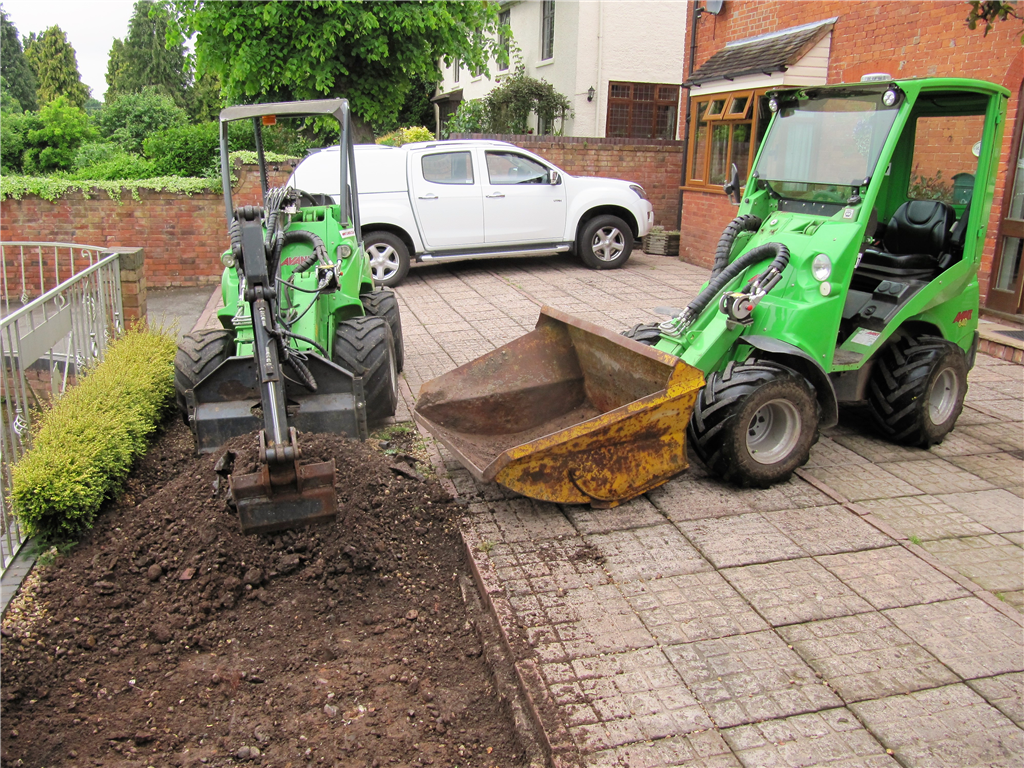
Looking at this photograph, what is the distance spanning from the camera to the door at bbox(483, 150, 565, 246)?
40.2ft

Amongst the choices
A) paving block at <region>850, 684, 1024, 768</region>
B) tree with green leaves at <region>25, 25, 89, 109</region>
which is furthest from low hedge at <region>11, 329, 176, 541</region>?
tree with green leaves at <region>25, 25, 89, 109</region>

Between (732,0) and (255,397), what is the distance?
1101cm

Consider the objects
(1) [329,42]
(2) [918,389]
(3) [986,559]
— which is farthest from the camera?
(1) [329,42]

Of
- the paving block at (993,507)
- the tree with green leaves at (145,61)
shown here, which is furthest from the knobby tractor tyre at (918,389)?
the tree with green leaves at (145,61)

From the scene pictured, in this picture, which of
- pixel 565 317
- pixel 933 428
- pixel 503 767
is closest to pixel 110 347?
pixel 565 317

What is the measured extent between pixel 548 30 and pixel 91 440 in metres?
20.4

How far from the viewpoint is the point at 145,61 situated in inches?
2092

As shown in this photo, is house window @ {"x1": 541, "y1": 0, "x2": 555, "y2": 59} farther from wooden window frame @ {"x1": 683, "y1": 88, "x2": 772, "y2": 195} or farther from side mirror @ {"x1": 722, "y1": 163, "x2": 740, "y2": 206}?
side mirror @ {"x1": 722, "y1": 163, "x2": 740, "y2": 206}

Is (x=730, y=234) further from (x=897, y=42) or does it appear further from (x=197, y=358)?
(x=897, y=42)

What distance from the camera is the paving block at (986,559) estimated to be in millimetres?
4242

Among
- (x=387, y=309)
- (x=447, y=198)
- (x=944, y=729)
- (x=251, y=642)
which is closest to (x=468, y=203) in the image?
(x=447, y=198)

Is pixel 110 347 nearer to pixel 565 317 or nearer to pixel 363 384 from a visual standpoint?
pixel 363 384

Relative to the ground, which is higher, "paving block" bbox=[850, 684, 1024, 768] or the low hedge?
the low hedge

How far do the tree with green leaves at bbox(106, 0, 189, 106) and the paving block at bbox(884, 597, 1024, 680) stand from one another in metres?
55.4
